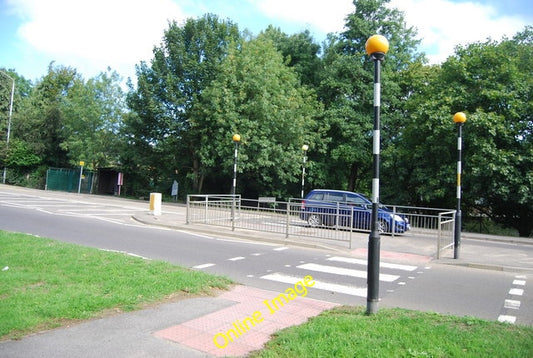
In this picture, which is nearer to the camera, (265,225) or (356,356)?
(356,356)

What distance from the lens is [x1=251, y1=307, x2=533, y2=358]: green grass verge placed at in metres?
4.08

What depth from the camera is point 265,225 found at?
14922 millimetres

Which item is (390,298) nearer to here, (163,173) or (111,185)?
(163,173)

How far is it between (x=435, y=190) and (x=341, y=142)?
32.2 ft

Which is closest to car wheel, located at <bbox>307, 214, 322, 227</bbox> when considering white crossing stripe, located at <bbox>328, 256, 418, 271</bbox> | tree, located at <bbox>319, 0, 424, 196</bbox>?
white crossing stripe, located at <bbox>328, 256, 418, 271</bbox>

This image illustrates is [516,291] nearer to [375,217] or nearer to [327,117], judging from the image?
[375,217]

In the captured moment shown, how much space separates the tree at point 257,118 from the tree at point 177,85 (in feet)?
4.37

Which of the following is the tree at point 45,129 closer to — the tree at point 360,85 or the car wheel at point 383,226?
the tree at point 360,85

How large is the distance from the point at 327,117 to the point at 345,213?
1769cm

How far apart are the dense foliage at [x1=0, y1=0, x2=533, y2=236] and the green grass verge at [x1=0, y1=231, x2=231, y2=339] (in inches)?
735

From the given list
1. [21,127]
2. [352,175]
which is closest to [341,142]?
[352,175]

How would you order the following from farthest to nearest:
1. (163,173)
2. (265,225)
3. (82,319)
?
(163,173) < (265,225) < (82,319)

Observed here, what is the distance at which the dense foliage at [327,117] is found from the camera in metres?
21.8

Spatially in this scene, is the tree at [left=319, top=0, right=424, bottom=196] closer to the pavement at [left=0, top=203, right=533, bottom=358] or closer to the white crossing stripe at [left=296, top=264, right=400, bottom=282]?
the white crossing stripe at [left=296, top=264, right=400, bottom=282]
